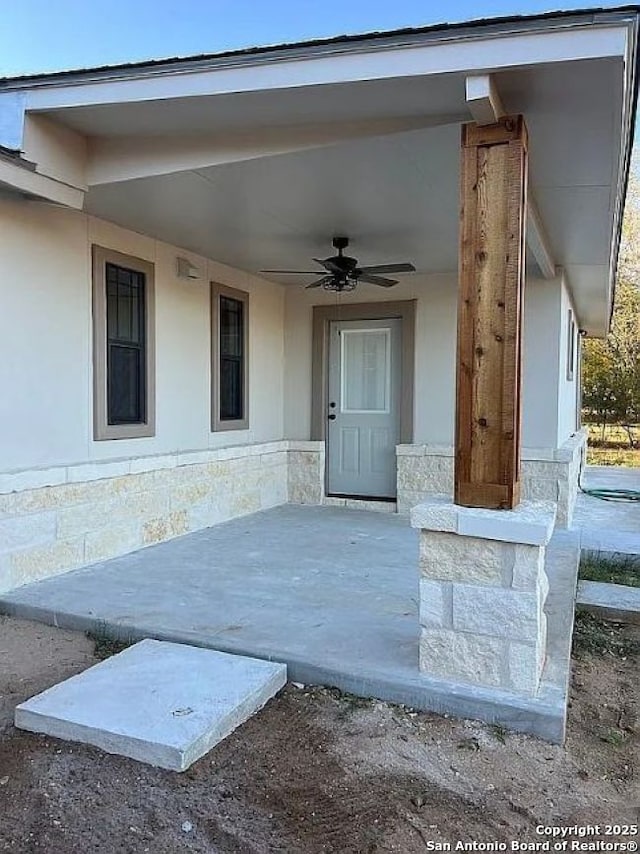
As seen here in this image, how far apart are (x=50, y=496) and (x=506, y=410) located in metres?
2.99

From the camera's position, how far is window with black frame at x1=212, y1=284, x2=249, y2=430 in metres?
6.31

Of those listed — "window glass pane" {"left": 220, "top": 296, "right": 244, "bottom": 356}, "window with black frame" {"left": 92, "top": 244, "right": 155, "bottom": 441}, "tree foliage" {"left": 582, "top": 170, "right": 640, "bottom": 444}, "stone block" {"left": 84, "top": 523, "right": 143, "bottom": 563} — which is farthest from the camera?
"tree foliage" {"left": 582, "top": 170, "right": 640, "bottom": 444}

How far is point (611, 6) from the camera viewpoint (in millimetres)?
2658

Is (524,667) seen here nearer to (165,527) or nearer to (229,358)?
(165,527)

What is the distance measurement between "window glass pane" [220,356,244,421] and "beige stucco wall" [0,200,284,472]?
317mm

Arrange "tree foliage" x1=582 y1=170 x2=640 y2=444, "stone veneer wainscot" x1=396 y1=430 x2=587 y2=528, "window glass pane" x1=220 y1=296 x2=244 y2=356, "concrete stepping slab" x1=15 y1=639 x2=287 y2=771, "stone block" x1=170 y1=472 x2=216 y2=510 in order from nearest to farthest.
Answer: "concrete stepping slab" x1=15 y1=639 x2=287 y2=771, "stone block" x1=170 y1=472 x2=216 y2=510, "stone veneer wainscot" x1=396 y1=430 x2=587 y2=528, "window glass pane" x1=220 y1=296 x2=244 y2=356, "tree foliage" x1=582 y1=170 x2=640 y2=444

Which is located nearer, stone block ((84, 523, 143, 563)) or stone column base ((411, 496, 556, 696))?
stone column base ((411, 496, 556, 696))

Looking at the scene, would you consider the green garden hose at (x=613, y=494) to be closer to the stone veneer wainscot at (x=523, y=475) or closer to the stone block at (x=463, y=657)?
the stone veneer wainscot at (x=523, y=475)

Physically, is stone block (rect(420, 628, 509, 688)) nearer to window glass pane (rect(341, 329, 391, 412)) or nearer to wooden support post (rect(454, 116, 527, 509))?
wooden support post (rect(454, 116, 527, 509))

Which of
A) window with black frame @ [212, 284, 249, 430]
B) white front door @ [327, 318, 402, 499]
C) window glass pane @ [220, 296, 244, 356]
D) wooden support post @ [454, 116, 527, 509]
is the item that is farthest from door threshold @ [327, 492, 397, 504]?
wooden support post @ [454, 116, 527, 509]

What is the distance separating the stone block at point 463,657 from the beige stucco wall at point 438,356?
12.8ft

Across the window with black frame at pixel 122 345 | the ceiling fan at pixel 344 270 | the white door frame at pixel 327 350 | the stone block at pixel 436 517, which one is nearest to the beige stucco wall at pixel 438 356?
the white door frame at pixel 327 350

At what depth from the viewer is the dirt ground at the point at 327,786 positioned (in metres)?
2.02

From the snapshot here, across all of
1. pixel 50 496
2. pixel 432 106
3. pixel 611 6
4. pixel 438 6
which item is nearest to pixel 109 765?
pixel 50 496
